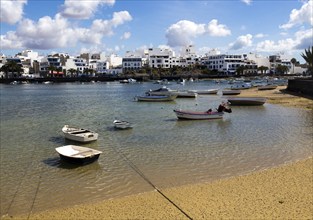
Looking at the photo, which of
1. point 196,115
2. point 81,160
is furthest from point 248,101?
point 81,160

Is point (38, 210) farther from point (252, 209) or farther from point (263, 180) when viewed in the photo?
point (263, 180)

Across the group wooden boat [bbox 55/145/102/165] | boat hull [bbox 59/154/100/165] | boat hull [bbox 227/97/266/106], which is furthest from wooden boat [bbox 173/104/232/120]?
boat hull [bbox 59/154/100/165]

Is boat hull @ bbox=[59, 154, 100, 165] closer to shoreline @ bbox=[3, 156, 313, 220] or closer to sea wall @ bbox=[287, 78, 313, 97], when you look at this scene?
shoreline @ bbox=[3, 156, 313, 220]

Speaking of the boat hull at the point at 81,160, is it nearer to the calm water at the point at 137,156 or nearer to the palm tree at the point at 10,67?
the calm water at the point at 137,156

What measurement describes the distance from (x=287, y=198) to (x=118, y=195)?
6339 millimetres

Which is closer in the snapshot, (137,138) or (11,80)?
(137,138)

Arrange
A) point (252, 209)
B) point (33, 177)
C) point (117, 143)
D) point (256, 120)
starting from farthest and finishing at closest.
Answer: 1. point (256, 120)
2. point (117, 143)
3. point (33, 177)
4. point (252, 209)

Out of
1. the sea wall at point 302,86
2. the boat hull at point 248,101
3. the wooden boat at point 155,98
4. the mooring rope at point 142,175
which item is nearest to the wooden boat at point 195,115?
the mooring rope at point 142,175

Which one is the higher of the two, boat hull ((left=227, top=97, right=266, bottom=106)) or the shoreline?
boat hull ((left=227, top=97, right=266, bottom=106))

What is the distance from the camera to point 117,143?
2377 centimetres

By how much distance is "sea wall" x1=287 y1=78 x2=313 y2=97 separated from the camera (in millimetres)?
57891

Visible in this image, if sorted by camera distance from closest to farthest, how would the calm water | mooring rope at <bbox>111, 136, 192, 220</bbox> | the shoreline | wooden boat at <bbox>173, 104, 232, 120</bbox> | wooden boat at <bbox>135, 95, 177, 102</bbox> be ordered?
1. the shoreline
2. mooring rope at <bbox>111, 136, 192, 220</bbox>
3. the calm water
4. wooden boat at <bbox>173, 104, 232, 120</bbox>
5. wooden boat at <bbox>135, 95, 177, 102</bbox>

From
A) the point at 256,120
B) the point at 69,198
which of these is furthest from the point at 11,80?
the point at 69,198

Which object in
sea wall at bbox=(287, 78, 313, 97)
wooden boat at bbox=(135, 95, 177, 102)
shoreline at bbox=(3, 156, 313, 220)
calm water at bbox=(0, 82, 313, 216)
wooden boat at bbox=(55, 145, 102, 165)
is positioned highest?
sea wall at bbox=(287, 78, 313, 97)
